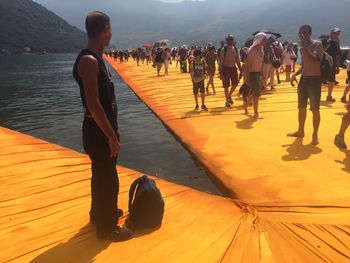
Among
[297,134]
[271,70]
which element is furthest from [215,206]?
[271,70]

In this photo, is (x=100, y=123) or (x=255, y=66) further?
(x=255, y=66)

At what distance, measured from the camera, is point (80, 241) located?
406 centimetres

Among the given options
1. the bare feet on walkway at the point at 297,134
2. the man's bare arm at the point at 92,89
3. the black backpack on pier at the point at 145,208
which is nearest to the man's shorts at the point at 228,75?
the bare feet on walkway at the point at 297,134

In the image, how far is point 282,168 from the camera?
19.8ft

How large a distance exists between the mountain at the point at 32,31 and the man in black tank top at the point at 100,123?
122865mm

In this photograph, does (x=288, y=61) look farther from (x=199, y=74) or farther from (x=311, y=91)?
(x=311, y=91)

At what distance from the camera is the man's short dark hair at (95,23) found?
3672 mm

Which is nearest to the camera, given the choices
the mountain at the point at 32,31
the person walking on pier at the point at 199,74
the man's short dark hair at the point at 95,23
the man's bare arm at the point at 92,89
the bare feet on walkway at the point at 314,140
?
the man's bare arm at the point at 92,89

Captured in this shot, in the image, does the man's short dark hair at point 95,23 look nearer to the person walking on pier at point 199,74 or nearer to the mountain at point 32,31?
the person walking on pier at point 199,74

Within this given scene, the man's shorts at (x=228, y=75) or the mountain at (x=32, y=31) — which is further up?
the mountain at (x=32, y=31)

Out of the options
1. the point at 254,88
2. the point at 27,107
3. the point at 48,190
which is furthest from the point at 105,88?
the point at 27,107

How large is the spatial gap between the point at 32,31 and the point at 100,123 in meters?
148

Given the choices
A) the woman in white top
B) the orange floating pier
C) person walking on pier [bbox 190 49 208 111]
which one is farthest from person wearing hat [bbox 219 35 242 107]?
the woman in white top

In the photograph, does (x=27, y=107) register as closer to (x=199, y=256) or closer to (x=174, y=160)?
(x=174, y=160)
